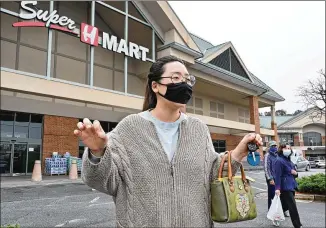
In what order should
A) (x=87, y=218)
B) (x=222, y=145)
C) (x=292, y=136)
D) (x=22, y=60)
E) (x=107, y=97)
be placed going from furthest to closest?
1. (x=292, y=136)
2. (x=222, y=145)
3. (x=22, y=60)
4. (x=107, y=97)
5. (x=87, y=218)

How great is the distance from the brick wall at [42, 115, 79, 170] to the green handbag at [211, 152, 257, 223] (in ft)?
53.9

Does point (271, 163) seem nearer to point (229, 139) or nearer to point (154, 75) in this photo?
point (154, 75)

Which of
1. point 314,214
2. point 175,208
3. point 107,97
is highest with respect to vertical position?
point 107,97

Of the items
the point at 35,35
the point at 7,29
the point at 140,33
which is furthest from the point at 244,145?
the point at 140,33

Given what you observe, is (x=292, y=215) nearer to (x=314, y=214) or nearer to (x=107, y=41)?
(x=314, y=214)

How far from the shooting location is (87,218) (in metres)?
6.34

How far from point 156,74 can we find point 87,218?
5291 mm

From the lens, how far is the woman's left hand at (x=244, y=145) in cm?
174

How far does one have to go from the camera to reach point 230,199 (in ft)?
5.65

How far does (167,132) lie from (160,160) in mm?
204

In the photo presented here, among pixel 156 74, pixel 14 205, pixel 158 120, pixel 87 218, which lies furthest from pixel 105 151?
pixel 14 205

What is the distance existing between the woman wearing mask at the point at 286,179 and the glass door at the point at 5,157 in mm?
14176

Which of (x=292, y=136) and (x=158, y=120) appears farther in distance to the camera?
(x=292, y=136)

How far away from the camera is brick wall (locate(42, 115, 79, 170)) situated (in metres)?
16.8
